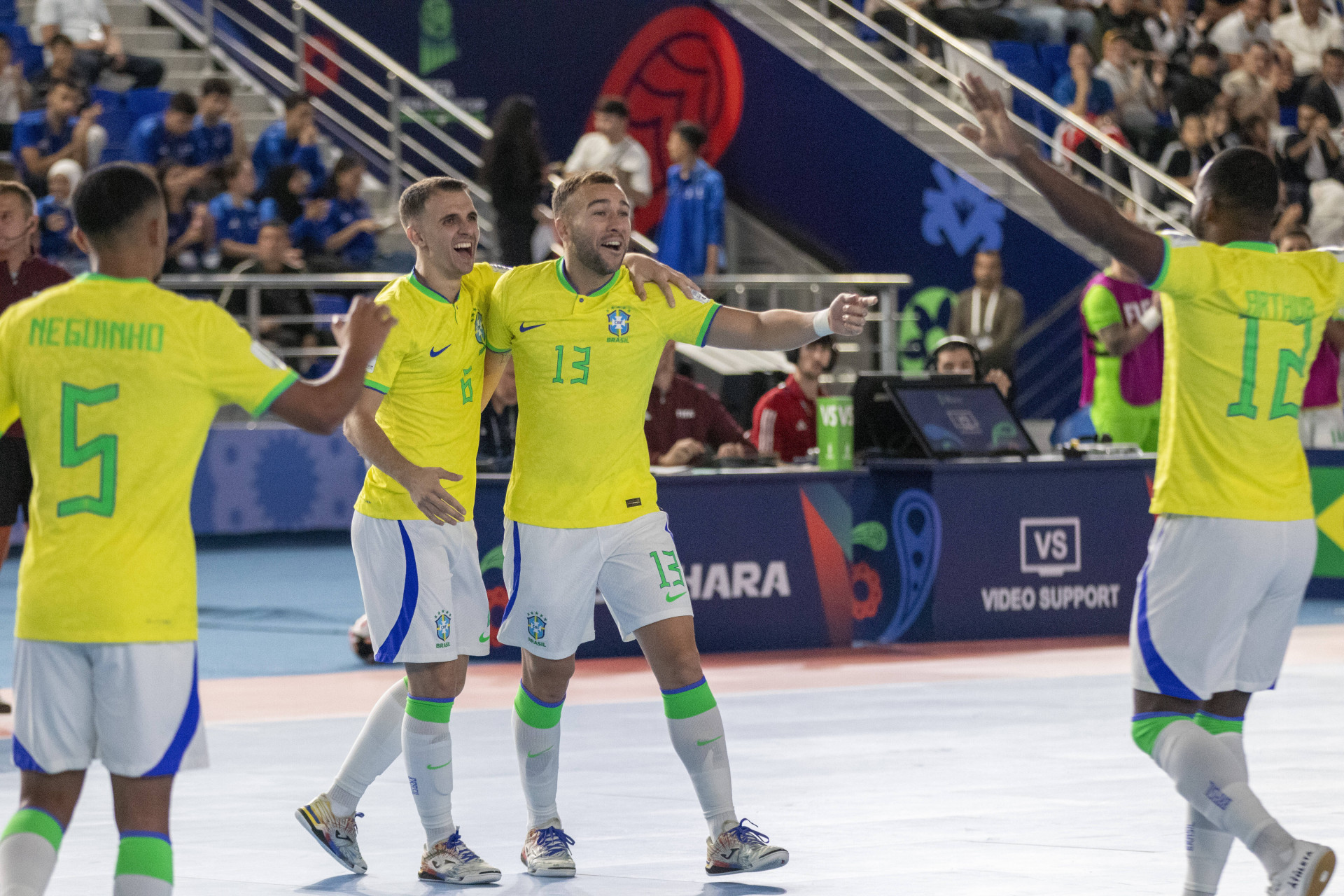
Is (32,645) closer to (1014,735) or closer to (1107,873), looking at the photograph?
(1107,873)

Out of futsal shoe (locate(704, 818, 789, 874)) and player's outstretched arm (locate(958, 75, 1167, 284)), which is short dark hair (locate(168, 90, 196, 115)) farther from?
player's outstretched arm (locate(958, 75, 1167, 284))

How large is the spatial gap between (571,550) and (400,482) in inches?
26.0

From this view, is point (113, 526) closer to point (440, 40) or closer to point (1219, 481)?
point (1219, 481)

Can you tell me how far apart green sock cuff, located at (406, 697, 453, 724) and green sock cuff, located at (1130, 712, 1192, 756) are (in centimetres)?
217

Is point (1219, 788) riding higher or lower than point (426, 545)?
lower

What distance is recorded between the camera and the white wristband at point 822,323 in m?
6.30

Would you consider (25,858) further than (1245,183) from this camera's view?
No

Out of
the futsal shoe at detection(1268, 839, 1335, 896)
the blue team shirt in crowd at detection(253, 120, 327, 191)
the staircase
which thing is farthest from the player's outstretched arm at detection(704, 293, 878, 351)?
the staircase

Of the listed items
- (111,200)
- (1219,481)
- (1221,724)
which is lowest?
(1221,724)

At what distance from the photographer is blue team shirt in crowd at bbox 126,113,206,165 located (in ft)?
55.9

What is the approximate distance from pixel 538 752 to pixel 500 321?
1.44 m

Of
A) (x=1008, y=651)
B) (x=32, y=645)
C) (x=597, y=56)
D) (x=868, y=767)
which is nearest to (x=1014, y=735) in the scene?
(x=868, y=767)

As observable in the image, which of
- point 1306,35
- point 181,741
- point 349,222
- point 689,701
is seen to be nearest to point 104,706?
point 181,741

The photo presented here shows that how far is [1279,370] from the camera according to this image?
5473mm
